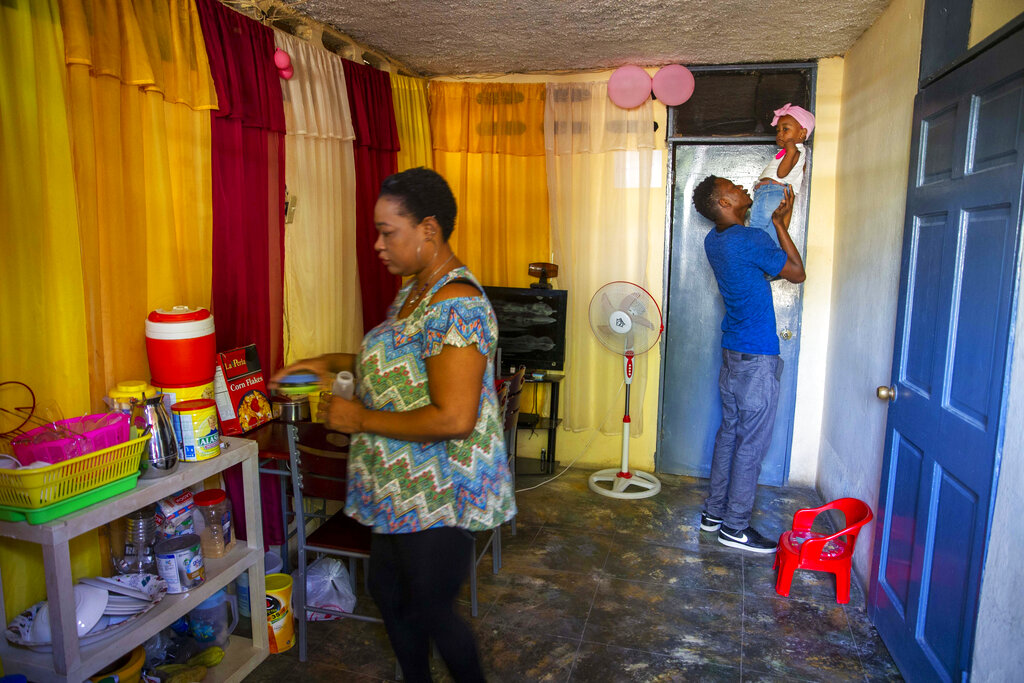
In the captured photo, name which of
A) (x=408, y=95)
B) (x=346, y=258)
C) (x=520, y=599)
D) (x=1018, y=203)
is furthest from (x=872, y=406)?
(x=408, y=95)

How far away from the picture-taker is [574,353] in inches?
168

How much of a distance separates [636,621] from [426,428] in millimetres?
1639

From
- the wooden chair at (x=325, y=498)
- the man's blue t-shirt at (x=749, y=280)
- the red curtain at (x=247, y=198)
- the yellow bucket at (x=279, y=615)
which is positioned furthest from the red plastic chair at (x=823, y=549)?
the red curtain at (x=247, y=198)

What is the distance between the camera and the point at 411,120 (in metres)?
4.04

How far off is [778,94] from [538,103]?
4.59 feet

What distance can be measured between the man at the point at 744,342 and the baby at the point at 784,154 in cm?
50

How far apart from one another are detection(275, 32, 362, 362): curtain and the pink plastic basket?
127 centimetres

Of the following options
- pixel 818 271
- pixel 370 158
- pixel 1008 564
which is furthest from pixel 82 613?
pixel 818 271

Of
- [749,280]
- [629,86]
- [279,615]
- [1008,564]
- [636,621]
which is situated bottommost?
[636,621]

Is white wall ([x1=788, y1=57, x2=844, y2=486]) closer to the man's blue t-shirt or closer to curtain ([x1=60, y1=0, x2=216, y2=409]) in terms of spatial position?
the man's blue t-shirt

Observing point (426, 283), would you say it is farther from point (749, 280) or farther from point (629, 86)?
point (629, 86)

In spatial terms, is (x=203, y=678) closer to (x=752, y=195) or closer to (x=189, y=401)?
(x=189, y=401)

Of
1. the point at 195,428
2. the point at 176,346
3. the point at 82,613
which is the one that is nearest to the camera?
the point at 82,613

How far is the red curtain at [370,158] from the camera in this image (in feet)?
11.6
